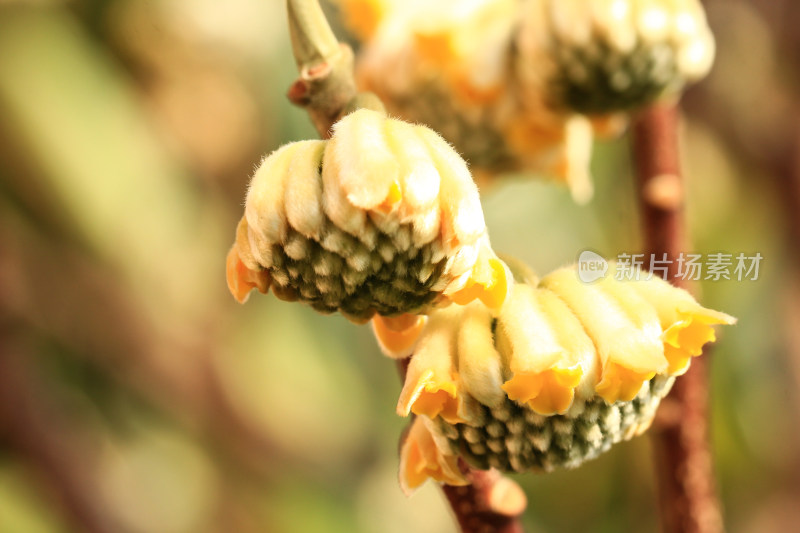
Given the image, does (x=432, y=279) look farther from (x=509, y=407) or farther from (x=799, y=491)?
(x=799, y=491)

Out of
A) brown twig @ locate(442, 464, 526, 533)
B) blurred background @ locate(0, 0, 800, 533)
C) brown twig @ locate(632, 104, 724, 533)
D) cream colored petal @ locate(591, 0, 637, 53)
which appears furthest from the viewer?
blurred background @ locate(0, 0, 800, 533)

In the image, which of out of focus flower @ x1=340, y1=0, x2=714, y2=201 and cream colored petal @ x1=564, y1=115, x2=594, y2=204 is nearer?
out of focus flower @ x1=340, y1=0, x2=714, y2=201

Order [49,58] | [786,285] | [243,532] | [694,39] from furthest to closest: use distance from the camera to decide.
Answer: [786,285]
[243,532]
[49,58]
[694,39]

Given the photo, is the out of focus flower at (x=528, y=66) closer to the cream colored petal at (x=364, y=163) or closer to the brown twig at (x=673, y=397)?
the brown twig at (x=673, y=397)

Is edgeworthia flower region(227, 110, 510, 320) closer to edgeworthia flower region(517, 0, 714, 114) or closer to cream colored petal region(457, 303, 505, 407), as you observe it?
cream colored petal region(457, 303, 505, 407)

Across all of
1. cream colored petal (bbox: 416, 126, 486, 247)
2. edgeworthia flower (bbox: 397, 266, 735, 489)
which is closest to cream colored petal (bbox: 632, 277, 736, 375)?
edgeworthia flower (bbox: 397, 266, 735, 489)

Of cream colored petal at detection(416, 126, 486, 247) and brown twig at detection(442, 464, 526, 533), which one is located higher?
cream colored petal at detection(416, 126, 486, 247)

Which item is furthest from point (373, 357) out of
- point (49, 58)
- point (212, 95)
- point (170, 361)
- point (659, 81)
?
point (659, 81)
